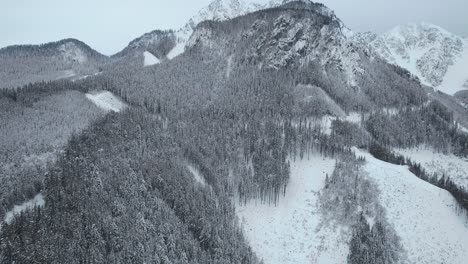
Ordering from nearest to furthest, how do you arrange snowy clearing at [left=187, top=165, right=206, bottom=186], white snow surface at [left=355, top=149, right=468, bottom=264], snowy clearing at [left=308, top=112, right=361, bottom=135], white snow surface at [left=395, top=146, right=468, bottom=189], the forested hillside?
the forested hillside → white snow surface at [left=355, top=149, right=468, bottom=264] → snowy clearing at [left=187, top=165, right=206, bottom=186] → white snow surface at [left=395, top=146, right=468, bottom=189] → snowy clearing at [left=308, top=112, right=361, bottom=135]

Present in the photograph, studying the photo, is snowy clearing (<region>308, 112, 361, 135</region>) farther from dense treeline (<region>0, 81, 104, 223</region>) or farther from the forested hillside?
dense treeline (<region>0, 81, 104, 223</region>)

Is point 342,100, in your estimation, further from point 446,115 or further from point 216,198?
point 216,198

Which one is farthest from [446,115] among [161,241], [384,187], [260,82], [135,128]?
[161,241]

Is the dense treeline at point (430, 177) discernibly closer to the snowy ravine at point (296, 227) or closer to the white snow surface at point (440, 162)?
the white snow surface at point (440, 162)

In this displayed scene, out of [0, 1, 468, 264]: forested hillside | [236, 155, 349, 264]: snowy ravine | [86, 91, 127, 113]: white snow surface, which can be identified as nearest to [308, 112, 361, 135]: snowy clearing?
[0, 1, 468, 264]: forested hillside

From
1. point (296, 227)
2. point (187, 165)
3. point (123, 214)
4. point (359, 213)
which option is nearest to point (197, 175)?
point (187, 165)
